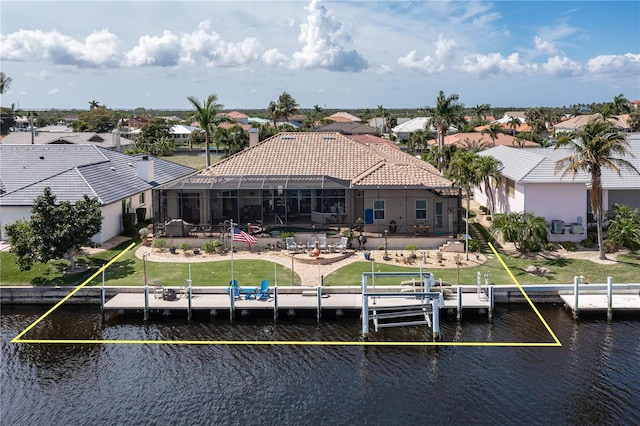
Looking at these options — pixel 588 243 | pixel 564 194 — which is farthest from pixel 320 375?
pixel 564 194

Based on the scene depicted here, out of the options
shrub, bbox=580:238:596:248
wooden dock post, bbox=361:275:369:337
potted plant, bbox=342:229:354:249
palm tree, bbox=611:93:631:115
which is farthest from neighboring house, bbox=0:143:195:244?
palm tree, bbox=611:93:631:115

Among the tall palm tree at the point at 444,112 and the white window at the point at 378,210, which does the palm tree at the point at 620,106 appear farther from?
the white window at the point at 378,210

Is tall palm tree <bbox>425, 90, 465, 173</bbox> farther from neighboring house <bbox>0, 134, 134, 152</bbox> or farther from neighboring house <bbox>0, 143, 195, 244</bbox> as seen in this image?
neighboring house <bbox>0, 134, 134, 152</bbox>

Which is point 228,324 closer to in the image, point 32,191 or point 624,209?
point 32,191

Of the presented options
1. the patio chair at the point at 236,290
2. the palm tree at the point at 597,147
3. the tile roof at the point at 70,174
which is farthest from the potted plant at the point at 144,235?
the palm tree at the point at 597,147

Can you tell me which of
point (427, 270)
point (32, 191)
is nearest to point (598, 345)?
point (427, 270)

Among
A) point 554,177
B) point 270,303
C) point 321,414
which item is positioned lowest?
point 321,414

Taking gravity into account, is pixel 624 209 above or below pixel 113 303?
above
